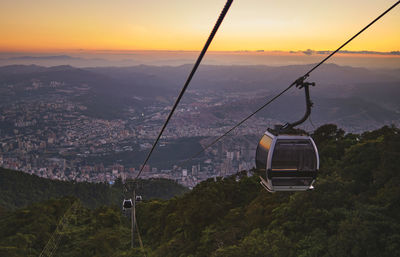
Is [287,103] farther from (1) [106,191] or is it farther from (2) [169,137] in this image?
(1) [106,191]

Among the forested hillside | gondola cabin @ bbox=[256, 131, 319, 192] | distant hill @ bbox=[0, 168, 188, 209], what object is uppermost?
gondola cabin @ bbox=[256, 131, 319, 192]

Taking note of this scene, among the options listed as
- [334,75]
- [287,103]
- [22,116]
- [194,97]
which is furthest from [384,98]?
[22,116]

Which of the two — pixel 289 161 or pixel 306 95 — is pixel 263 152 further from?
pixel 306 95

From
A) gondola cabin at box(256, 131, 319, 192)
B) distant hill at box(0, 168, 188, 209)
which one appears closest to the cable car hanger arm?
gondola cabin at box(256, 131, 319, 192)

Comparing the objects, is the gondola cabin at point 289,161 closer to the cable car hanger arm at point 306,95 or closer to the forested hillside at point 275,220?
the cable car hanger arm at point 306,95

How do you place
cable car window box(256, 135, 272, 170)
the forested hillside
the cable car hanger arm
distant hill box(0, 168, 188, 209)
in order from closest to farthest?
the cable car hanger arm < cable car window box(256, 135, 272, 170) < the forested hillside < distant hill box(0, 168, 188, 209)

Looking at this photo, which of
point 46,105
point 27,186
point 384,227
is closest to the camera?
point 384,227

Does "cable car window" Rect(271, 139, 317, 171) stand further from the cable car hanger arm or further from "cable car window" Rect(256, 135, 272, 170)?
the cable car hanger arm
